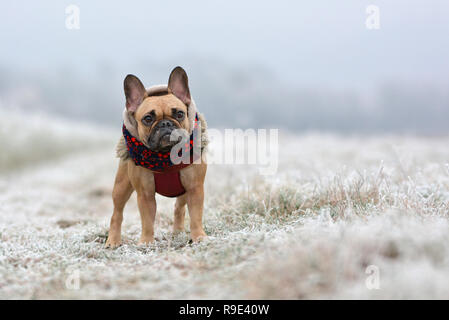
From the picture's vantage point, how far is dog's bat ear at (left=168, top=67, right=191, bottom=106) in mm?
4004

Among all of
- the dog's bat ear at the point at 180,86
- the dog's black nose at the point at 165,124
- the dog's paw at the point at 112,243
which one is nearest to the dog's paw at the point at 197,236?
the dog's paw at the point at 112,243

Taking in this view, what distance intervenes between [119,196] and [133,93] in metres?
1.15

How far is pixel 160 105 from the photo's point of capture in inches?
150

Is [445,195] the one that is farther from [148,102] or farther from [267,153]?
[267,153]

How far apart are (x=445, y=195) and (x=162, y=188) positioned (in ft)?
10.7

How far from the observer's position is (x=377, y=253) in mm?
2615

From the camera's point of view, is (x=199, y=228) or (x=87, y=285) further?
(x=199, y=228)

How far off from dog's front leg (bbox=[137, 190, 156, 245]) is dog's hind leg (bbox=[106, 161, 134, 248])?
0.30m

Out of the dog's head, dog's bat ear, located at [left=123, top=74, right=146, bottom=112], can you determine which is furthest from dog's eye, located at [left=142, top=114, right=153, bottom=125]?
dog's bat ear, located at [left=123, top=74, right=146, bottom=112]

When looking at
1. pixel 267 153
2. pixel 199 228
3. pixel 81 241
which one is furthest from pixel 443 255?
pixel 267 153

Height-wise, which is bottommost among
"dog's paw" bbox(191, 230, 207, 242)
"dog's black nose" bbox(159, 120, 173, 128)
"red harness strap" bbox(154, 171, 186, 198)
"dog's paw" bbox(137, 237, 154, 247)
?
"dog's paw" bbox(137, 237, 154, 247)

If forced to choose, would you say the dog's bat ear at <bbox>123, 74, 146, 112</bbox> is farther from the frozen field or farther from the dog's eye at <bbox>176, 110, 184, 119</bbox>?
the frozen field

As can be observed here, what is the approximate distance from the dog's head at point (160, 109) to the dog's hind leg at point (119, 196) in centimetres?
61
